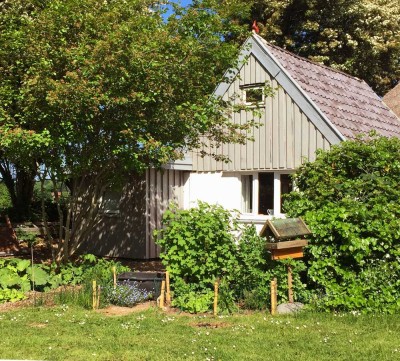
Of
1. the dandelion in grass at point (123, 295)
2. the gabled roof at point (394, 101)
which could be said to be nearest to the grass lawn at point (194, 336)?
the dandelion in grass at point (123, 295)

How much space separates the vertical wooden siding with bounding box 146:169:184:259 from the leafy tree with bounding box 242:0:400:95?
1214cm

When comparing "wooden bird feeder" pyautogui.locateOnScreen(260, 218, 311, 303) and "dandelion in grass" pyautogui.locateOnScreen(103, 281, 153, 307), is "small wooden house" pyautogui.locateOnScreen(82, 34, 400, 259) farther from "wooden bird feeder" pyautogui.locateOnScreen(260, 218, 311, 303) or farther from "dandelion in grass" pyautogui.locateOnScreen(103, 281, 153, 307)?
"wooden bird feeder" pyautogui.locateOnScreen(260, 218, 311, 303)

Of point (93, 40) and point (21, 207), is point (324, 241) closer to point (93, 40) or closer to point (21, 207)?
point (93, 40)

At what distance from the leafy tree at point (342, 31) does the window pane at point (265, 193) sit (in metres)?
12.8

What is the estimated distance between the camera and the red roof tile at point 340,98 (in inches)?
516

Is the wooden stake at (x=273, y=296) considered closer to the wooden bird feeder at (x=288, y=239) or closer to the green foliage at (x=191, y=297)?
the wooden bird feeder at (x=288, y=239)

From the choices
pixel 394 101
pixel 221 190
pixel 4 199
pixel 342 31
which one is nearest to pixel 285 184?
pixel 221 190

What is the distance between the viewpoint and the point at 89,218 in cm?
1184

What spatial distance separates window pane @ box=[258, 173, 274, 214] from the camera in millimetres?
13695

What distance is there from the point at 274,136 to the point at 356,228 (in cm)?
568

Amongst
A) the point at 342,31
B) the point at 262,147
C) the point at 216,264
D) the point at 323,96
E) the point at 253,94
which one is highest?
the point at 342,31

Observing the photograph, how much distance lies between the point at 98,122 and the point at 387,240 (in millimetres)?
5428

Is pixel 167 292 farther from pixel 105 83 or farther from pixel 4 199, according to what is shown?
pixel 4 199

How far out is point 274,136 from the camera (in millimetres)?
13508
